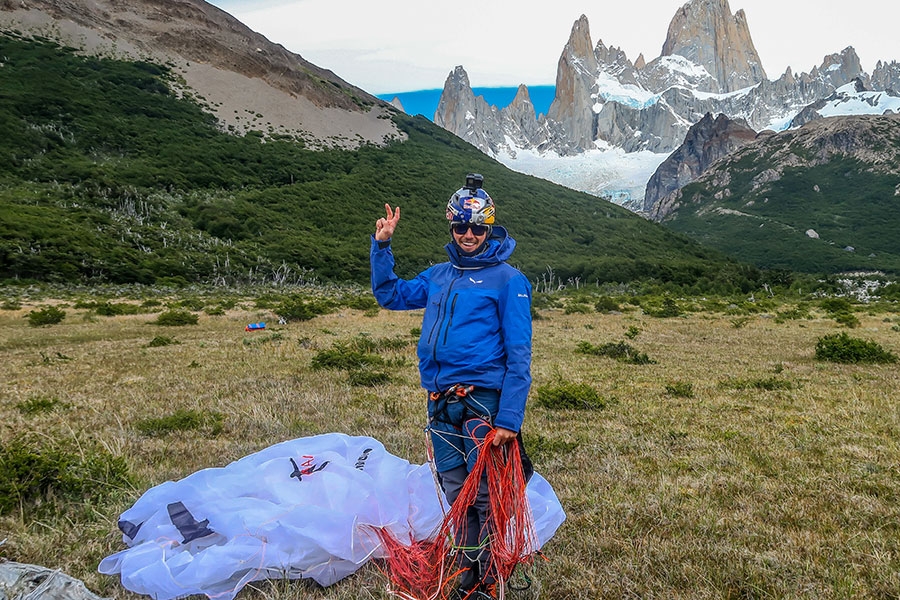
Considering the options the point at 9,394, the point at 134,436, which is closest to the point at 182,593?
the point at 134,436

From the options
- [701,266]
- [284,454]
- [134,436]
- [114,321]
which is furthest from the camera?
[701,266]

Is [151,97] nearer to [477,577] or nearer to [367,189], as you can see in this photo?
[367,189]

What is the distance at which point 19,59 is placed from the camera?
327ft

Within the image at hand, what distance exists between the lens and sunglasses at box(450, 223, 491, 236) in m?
3.33

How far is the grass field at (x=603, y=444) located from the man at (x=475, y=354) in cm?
71

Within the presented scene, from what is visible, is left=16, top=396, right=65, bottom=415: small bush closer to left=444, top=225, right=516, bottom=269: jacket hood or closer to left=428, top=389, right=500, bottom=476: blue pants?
left=428, top=389, right=500, bottom=476: blue pants

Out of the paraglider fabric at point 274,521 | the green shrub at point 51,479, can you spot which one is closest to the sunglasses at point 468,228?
the paraglider fabric at point 274,521

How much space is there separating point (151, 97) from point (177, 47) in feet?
112

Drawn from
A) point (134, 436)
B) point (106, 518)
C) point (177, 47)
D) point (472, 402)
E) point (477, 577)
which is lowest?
point (134, 436)

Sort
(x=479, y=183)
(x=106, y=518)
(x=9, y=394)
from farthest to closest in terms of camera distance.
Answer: (x=9, y=394), (x=106, y=518), (x=479, y=183)

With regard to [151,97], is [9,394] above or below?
below

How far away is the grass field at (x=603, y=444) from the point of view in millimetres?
3602

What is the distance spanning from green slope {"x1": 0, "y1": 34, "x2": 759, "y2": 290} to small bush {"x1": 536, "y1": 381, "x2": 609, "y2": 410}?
148 ft

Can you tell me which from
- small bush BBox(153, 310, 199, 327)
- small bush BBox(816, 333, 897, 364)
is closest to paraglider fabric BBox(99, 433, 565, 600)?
small bush BBox(816, 333, 897, 364)
